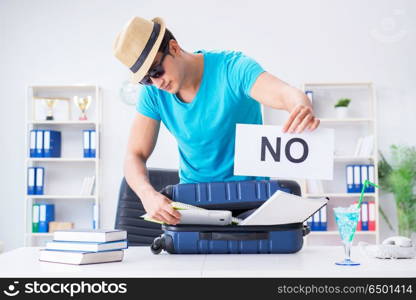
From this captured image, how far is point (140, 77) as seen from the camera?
5.68 ft

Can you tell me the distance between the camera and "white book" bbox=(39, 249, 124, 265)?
1.36 m

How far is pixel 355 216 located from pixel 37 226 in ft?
13.5

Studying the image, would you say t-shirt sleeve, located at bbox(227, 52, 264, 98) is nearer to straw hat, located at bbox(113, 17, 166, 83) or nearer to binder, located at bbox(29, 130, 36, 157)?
straw hat, located at bbox(113, 17, 166, 83)

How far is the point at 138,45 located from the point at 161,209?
506mm

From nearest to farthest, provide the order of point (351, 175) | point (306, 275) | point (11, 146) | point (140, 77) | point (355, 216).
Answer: point (306, 275) → point (355, 216) → point (140, 77) → point (351, 175) → point (11, 146)

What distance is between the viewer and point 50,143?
5.03 m

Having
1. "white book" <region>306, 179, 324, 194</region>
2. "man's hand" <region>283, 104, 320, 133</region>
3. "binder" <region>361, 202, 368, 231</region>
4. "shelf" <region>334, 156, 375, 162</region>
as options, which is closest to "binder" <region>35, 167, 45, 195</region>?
"white book" <region>306, 179, 324, 194</region>

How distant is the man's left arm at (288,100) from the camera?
142cm

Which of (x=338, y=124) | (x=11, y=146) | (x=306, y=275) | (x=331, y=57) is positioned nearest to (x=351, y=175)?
(x=338, y=124)

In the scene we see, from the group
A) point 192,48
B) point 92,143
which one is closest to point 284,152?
→ point 92,143

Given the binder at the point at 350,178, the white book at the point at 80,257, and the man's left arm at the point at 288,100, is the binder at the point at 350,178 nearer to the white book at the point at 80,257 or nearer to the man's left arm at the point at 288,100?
the man's left arm at the point at 288,100

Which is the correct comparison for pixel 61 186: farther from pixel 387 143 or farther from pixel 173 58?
pixel 173 58

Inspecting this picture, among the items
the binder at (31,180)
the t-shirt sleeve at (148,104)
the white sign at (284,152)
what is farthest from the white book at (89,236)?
the binder at (31,180)

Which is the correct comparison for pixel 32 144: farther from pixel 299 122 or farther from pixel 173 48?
pixel 299 122
